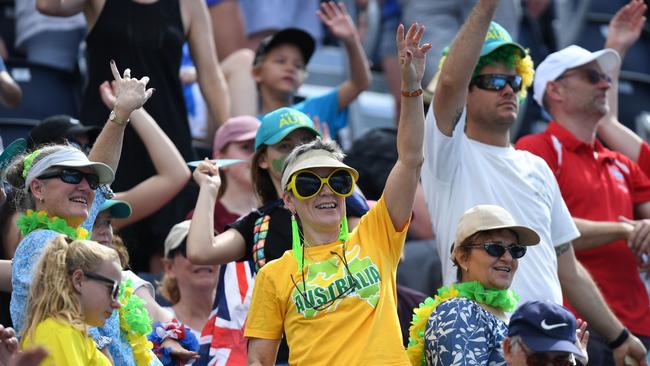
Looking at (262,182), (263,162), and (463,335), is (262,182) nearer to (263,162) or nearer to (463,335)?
(263,162)

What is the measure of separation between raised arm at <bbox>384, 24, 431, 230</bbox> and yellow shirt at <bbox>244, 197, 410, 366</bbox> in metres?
0.07

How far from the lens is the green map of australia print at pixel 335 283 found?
587 centimetres

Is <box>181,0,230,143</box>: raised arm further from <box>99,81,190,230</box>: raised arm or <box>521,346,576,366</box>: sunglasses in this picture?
<box>521,346,576,366</box>: sunglasses

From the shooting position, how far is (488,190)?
7070 millimetres

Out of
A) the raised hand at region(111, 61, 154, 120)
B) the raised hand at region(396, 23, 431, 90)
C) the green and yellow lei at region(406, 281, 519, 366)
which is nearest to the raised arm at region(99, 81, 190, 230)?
the raised hand at region(111, 61, 154, 120)

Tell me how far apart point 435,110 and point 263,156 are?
0.88 meters

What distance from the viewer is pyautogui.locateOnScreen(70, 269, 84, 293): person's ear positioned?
543 centimetres

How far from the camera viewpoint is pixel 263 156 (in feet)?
23.5

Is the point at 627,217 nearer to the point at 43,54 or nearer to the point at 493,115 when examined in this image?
the point at 493,115

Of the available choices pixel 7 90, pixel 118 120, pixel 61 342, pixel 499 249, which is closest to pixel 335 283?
pixel 499 249

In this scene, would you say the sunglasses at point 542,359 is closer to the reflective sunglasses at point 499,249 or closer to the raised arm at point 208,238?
the reflective sunglasses at point 499,249

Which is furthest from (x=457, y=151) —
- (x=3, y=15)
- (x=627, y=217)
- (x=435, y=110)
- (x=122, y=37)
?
(x=3, y=15)

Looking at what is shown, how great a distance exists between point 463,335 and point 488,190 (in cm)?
133

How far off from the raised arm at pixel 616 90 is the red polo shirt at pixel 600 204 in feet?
2.27
